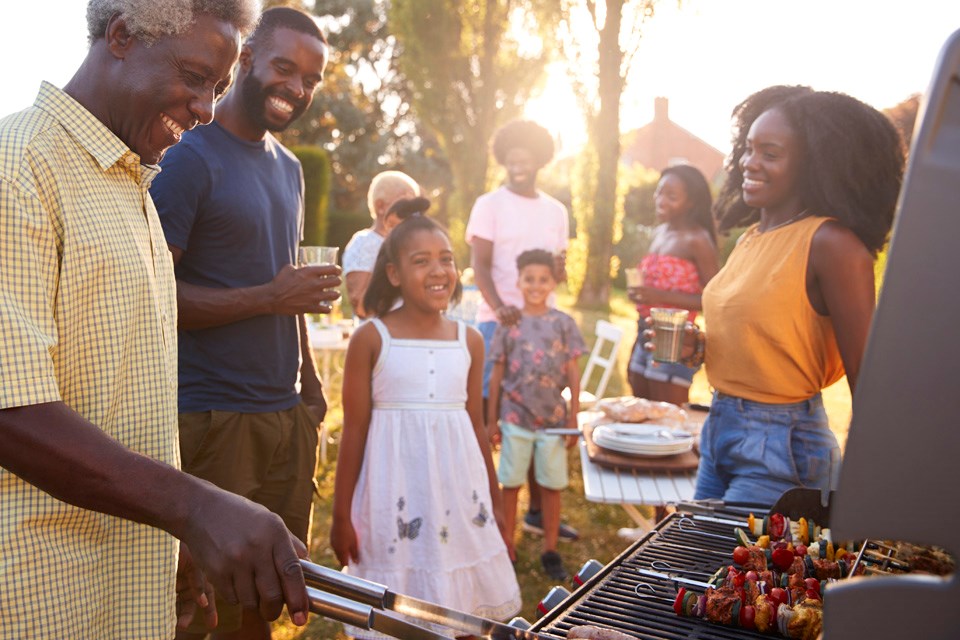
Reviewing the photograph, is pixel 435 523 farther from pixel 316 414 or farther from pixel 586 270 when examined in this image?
pixel 586 270

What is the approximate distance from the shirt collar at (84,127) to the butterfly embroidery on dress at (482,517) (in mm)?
2161

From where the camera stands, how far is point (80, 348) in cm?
152

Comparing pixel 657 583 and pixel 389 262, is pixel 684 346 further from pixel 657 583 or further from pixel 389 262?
pixel 389 262

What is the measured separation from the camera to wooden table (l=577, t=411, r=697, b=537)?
3219 mm

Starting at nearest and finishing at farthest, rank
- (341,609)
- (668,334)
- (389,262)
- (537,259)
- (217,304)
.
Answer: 1. (341,609)
2. (217,304)
3. (668,334)
4. (389,262)
5. (537,259)

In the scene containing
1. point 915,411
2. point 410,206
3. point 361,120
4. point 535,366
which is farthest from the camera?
point 361,120

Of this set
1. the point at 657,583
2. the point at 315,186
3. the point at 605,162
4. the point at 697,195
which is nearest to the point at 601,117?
the point at 605,162

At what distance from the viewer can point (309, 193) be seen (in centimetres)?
1808

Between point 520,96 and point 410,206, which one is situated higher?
point 520,96

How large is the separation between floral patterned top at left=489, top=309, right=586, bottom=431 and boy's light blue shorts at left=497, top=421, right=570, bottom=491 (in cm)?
7

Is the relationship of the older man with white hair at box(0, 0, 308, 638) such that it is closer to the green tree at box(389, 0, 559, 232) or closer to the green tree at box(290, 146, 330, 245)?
the green tree at box(389, 0, 559, 232)

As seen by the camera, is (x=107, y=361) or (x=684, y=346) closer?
(x=107, y=361)

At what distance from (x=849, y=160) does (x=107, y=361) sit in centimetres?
207

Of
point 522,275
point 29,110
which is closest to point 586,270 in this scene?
point 522,275
